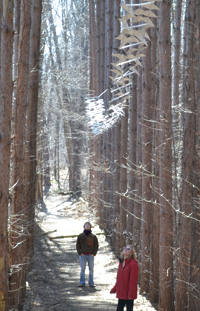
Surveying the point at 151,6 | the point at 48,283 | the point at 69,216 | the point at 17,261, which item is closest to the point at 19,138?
the point at 17,261

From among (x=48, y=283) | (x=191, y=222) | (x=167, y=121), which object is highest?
(x=167, y=121)

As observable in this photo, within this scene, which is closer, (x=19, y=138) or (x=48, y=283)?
(x=19, y=138)

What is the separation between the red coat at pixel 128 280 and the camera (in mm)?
8086

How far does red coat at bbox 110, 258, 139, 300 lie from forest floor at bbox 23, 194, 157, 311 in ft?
7.52

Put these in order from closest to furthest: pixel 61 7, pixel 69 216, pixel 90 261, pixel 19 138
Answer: pixel 19 138, pixel 90 261, pixel 69 216, pixel 61 7

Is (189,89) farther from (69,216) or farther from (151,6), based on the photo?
(69,216)

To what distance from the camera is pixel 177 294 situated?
9.48 metres

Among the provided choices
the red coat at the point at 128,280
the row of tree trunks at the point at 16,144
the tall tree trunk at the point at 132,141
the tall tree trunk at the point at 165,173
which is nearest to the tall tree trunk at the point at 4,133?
the row of tree trunks at the point at 16,144

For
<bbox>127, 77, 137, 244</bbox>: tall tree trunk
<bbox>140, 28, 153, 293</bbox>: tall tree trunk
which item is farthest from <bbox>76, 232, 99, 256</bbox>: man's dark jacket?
<bbox>127, 77, 137, 244</bbox>: tall tree trunk

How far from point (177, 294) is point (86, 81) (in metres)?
25.3

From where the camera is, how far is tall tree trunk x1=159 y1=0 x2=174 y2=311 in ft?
32.1

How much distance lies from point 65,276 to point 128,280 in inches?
234

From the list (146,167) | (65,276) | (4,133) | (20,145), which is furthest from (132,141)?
(4,133)

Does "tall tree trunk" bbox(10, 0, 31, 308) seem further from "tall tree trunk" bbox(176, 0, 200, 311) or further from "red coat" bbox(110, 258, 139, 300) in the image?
"tall tree trunk" bbox(176, 0, 200, 311)
